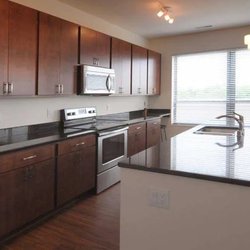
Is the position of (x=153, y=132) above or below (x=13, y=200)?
above

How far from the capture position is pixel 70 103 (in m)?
3.96

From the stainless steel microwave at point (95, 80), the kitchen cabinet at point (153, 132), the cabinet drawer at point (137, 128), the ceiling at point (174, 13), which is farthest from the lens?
the kitchen cabinet at point (153, 132)

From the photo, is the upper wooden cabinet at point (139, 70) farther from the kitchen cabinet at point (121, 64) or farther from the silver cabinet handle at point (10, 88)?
the silver cabinet handle at point (10, 88)

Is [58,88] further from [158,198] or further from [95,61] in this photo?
[158,198]

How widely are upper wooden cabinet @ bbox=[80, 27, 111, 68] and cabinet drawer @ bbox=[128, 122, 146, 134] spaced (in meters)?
1.03

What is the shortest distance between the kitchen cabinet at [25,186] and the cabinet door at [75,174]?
13 cm

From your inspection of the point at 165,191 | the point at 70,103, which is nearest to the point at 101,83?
the point at 70,103

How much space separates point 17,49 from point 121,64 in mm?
2077

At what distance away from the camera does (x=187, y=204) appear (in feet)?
4.95

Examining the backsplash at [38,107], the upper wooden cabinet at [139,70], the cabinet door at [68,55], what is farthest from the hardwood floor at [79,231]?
the upper wooden cabinet at [139,70]

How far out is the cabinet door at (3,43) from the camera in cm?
250

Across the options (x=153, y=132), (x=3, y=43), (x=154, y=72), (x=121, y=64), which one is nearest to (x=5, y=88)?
(x=3, y=43)

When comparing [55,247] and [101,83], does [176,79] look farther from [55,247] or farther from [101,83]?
[55,247]

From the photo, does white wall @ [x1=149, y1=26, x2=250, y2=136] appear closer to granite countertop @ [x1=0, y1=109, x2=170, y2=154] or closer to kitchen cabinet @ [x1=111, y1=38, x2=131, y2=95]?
kitchen cabinet @ [x1=111, y1=38, x2=131, y2=95]
